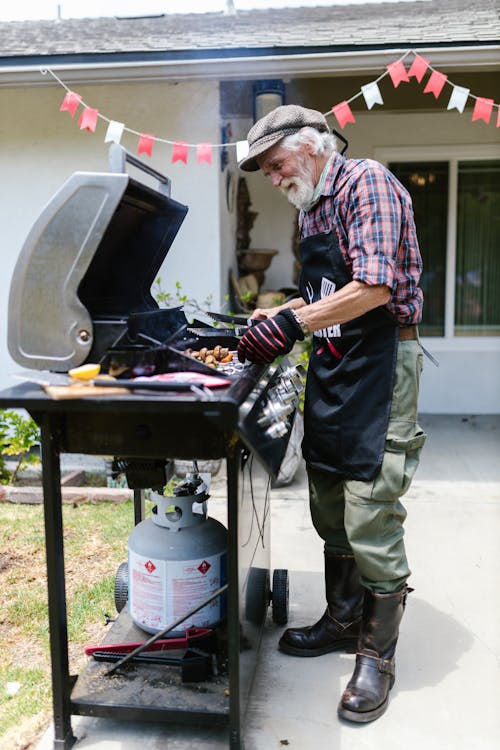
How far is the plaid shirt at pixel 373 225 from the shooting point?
2098mm

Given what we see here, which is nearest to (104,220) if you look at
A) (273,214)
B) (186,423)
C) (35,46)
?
(186,423)

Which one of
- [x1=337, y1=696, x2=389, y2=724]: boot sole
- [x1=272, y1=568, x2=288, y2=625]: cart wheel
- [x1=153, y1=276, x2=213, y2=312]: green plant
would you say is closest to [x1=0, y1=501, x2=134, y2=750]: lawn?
[x1=272, y1=568, x2=288, y2=625]: cart wheel

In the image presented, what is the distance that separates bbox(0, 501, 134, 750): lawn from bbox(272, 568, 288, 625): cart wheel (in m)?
0.69

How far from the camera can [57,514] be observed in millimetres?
2006

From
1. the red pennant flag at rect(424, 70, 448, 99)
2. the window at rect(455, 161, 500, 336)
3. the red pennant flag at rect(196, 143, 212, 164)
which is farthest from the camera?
the window at rect(455, 161, 500, 336)

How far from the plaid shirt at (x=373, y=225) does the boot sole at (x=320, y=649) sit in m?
1.27

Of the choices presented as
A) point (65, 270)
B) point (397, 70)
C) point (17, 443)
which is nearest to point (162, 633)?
point (65, 270)

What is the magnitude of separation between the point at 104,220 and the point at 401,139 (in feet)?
16.0

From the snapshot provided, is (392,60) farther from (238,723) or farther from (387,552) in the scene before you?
(238,723)

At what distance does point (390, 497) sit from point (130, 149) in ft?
12.1

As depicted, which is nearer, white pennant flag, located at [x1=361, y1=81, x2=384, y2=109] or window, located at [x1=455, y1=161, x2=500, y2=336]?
white pennant flag, located at [x1=361, y1=81, x2=384, y2=109]

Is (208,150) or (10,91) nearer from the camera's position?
(208,150)

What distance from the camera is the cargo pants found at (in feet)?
7.47

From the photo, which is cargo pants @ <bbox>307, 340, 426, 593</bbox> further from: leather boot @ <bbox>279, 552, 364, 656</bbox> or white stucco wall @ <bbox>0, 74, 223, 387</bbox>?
white stucco wall @ <bbox>0, 74, 223, 387</bbox>
